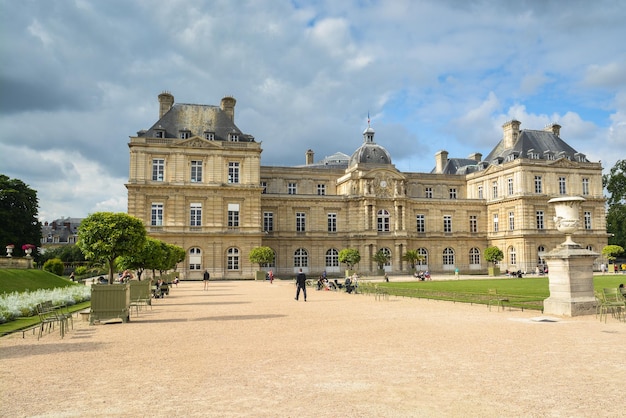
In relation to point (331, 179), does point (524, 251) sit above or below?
below

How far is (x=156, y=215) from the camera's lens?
48281 millimetres

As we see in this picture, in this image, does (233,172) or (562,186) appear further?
(562,186)

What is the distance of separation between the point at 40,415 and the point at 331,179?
189ft

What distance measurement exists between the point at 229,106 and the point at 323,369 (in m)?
46.6

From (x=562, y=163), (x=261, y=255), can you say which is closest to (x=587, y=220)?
(x=562, y=163)

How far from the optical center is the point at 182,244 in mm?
48188

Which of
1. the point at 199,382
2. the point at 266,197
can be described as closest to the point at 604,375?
the point at 199,382

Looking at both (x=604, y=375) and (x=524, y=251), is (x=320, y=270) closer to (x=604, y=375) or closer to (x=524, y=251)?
(x=524, y=251)

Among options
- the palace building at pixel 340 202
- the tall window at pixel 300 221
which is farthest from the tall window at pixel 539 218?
the tall window at pixel 300 221

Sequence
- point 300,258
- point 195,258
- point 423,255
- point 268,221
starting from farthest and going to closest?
1. point 423,255
2. point 300,258
3. point 268,221
4. point 195,258

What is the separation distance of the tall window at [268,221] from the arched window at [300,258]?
389cm

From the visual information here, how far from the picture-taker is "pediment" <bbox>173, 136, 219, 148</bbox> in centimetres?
Answer: 4881

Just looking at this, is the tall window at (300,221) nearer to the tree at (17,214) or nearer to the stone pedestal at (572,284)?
Answer: the tree at (17,214)

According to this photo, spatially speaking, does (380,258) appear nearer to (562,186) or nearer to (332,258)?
(332,258)
